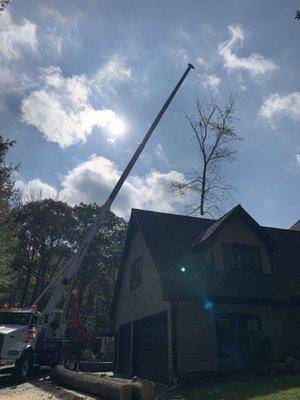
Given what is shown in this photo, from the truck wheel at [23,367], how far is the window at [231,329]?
8.26m

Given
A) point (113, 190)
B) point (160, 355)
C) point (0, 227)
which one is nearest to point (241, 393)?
point (160, 355)

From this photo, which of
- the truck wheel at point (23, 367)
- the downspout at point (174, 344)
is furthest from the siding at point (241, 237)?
the truck wheel at point (23, 367)

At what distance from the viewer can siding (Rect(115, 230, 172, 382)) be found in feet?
49.4

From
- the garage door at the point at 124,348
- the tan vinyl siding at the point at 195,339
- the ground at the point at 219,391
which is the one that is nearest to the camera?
the ground at the point at 219,391

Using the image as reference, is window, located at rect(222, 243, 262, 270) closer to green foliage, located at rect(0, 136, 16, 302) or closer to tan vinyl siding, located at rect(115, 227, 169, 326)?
tan vinyl siding, located at rect(115, 227, 169, 326)

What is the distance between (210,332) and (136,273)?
6052mm

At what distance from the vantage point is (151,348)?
15961 millimetres

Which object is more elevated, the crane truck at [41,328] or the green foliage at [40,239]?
the green foliage at [40,239]

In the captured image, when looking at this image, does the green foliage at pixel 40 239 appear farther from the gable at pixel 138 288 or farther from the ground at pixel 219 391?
the ground at pixel 219 391

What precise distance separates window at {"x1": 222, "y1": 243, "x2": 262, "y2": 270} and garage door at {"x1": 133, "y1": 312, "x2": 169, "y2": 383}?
407 cm

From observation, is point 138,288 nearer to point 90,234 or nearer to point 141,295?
point 141,295

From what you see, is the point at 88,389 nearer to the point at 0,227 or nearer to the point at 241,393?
the point at 241,393

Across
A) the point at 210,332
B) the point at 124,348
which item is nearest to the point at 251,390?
the point at 210,332

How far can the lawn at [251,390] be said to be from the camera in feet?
29.2
